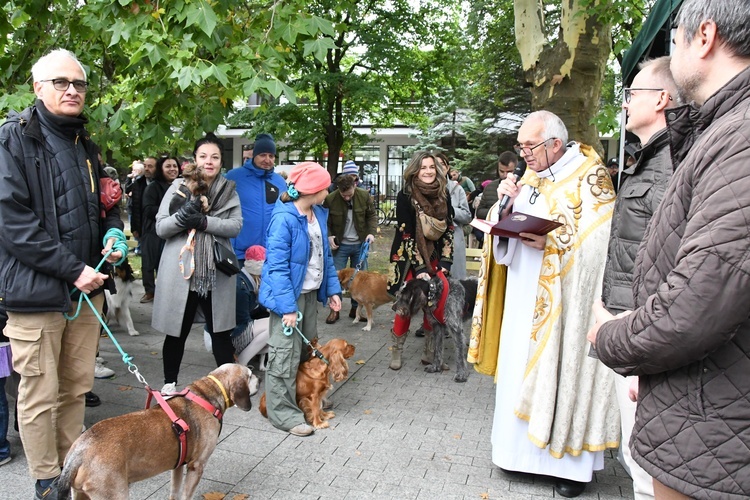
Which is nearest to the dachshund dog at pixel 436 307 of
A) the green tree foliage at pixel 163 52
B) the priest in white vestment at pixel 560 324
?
the priest in white vestment at pixel 560 324

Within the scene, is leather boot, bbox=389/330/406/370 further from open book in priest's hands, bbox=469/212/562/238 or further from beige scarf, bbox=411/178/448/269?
open book in priest's hands, bbox=469/212/562/238

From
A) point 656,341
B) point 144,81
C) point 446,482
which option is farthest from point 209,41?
point 656,341

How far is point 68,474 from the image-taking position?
267 centimetres

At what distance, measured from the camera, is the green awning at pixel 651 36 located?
4.29m

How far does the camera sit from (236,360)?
18.6ft

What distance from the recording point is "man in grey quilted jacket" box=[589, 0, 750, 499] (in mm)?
1410

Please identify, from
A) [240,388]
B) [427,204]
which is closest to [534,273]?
[240,388]

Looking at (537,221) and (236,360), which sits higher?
(537,221)

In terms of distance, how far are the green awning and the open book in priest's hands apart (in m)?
1.97

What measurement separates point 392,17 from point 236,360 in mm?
12175

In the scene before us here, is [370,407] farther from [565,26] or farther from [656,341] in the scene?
[565,26]

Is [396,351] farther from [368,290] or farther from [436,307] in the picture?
[368,290]

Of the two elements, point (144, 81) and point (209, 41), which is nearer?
point (209, 41)

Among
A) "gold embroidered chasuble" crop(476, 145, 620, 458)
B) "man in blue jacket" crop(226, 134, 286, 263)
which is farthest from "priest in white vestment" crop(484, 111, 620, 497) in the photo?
"man in blue jacket" crop(226, 134, 286, 263)
